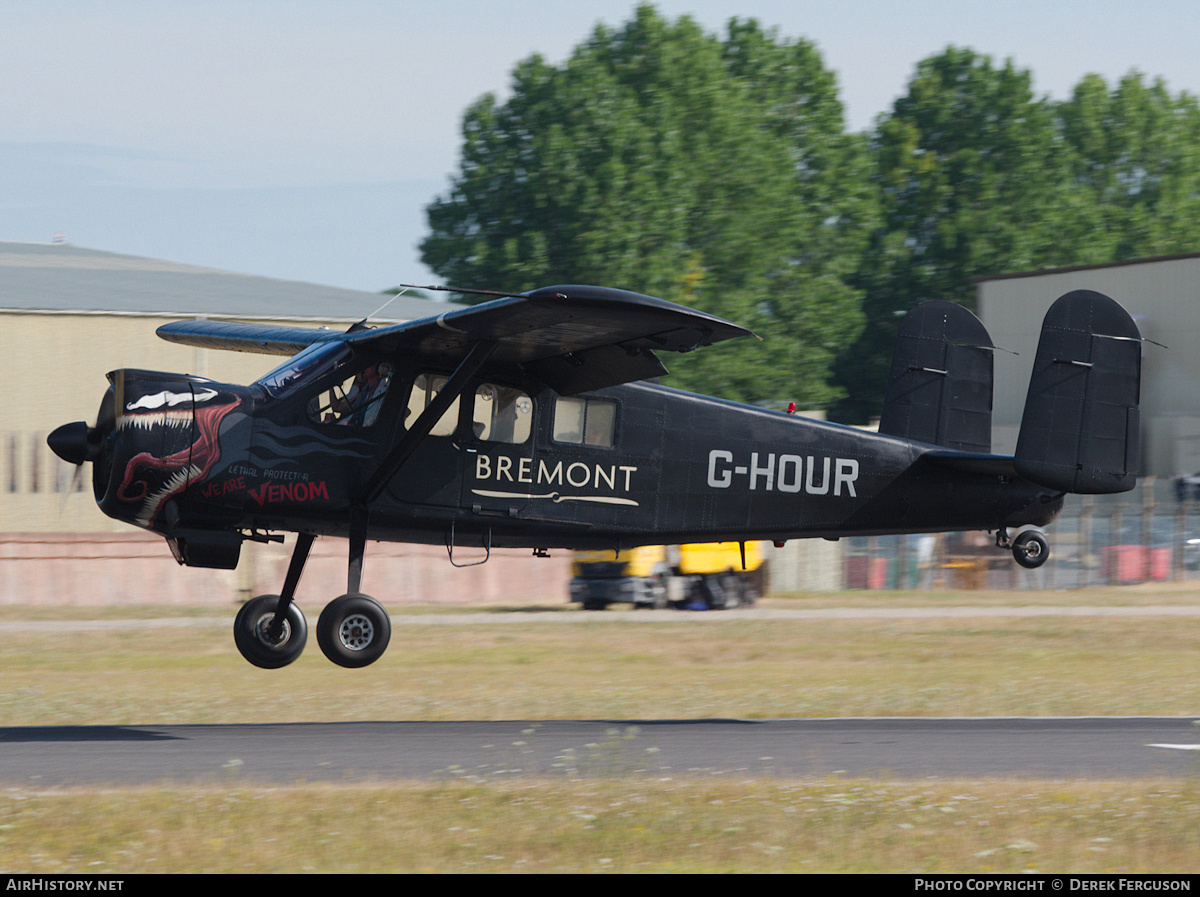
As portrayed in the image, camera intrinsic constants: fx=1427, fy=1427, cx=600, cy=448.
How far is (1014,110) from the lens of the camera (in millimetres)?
78250

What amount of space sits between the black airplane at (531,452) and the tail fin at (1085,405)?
0.9 inches

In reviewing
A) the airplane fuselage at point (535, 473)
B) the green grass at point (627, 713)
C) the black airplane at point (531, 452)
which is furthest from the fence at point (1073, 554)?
the airplane fuselage at point (535, 473)

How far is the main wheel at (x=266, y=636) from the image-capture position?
1489 centimetres

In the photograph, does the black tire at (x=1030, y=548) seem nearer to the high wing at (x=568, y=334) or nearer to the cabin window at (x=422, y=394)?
the high wing at (x=568, y=334)

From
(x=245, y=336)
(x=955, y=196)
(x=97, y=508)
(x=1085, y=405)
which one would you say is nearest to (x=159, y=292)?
(x=97, y=508)

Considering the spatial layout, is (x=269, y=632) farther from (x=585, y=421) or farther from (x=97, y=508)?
(x=97, y=508)

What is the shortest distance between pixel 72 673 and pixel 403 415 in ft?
37.2

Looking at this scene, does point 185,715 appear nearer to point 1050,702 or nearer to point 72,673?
point 72,673

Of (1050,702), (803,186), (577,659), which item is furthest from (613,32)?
(1050,702)

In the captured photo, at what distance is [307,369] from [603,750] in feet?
15.8

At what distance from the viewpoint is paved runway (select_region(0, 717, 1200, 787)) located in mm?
12641

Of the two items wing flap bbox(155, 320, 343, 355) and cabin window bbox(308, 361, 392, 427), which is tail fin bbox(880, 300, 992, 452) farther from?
wing flap bbox(155, 320, 343, 355)

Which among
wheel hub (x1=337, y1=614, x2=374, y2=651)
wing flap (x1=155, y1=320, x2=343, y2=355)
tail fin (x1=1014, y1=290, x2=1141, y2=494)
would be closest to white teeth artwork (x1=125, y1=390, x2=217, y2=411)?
wheel hub (x1=337, y1=614, x2=374, y2=651)

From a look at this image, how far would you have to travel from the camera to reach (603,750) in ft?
46.2
